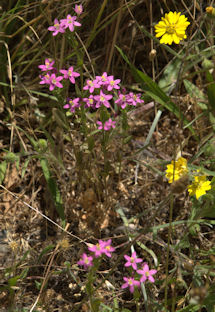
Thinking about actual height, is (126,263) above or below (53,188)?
below

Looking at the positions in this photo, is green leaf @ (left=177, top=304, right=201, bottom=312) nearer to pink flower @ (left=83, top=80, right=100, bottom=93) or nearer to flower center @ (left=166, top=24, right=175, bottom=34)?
pink flower @ (left=83, top=80, right=100, bottom=93)

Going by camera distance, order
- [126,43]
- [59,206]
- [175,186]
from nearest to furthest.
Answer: [175,186] → [59,206] → [126,43]

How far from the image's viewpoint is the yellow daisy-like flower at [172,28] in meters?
1.71

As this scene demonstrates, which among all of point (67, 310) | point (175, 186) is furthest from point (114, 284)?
point (175, 186)

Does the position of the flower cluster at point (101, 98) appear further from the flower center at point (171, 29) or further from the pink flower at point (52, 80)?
the flower center at point (171, 29)

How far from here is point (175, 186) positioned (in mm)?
1086

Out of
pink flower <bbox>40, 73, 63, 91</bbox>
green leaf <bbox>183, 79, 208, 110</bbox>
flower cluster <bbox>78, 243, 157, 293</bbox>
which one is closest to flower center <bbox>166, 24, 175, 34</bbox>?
Answer: green leaf <bbox>183, 79, 208, 110</bbox>

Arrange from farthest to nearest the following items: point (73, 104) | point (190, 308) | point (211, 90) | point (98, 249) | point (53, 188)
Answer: point (211, 90) → point (53, 188) → point (73, 104) → point (190, 308) → point (98, 249)

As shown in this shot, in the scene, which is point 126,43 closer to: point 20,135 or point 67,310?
point 20,135

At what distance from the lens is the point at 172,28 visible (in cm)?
173

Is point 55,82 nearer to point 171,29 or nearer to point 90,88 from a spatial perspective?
point 90,88

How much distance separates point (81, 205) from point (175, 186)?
3.23 ft

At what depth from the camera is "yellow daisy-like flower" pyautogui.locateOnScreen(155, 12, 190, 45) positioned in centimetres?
171

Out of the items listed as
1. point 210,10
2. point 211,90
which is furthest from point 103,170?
point 210,10
